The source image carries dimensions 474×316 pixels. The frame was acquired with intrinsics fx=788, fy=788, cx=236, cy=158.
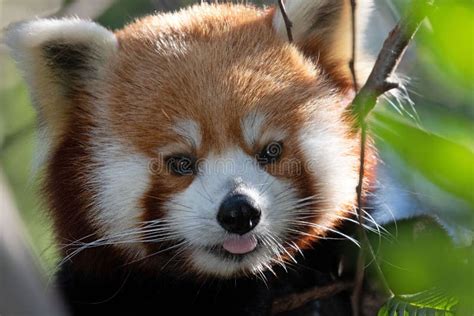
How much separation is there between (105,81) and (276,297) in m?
1.09

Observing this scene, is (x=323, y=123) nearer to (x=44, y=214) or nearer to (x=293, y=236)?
(x=293, y=236)

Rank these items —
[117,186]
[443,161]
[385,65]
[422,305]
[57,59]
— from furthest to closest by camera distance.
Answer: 1. [57,59]
2. [117,186]
3. [385,65]
4. [422,305]
5. [443,161]

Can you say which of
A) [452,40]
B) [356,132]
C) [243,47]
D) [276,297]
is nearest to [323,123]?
[356,132]

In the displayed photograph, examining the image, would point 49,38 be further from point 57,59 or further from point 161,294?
point 161,294

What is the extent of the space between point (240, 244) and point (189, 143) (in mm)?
386

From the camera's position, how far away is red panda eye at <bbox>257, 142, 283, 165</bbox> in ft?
8.98

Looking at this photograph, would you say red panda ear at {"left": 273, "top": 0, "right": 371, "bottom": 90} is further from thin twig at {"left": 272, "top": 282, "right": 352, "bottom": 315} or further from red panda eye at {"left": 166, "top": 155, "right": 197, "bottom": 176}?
thin twig at {"left": 272, "top": 282, "right": 352, "bottom": 315}

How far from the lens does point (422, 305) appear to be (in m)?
1.93

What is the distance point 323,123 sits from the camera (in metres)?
2.88

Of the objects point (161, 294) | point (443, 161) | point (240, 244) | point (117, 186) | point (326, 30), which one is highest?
point (443, 161)

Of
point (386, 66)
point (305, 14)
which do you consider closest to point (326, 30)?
point (305, 14)

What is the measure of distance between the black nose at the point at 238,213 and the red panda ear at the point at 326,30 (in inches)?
31.4

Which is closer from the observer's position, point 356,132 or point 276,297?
point 356,132
